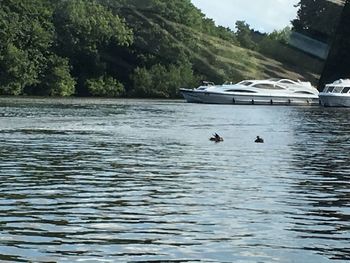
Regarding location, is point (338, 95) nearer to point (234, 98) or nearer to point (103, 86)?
point (234, 98)

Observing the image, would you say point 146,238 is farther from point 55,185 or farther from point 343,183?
point 343,183

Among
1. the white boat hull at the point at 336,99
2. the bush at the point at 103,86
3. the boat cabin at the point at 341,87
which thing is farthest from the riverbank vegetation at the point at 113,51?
the white boat hull at the point at 336,99

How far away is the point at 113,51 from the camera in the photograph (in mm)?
128250

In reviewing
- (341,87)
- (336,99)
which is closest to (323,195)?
(336,99)

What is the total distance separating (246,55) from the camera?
104m

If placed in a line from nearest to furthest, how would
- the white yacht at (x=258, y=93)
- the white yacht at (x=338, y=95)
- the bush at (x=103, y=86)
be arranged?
1. the white yacht at (x=338, y=95)
2. the white yacht at (x=258, y=93)
3. the bush at (x=103, y=86)

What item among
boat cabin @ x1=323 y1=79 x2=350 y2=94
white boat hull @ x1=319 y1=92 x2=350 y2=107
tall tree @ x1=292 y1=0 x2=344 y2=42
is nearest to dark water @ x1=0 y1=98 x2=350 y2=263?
white boat hull @ x1=319 y1=92 x2=350 y2=107

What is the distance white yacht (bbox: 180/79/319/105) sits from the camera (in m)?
99.9

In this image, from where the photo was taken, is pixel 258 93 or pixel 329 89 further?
pixel 258 93

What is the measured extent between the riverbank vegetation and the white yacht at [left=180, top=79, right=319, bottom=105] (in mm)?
3100

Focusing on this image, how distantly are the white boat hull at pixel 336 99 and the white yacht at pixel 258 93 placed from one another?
9031 millimetres

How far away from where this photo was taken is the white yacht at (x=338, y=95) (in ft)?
299

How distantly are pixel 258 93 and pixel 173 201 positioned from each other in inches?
3248

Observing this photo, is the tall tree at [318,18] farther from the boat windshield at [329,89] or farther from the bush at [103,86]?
the bush at [103,86]
